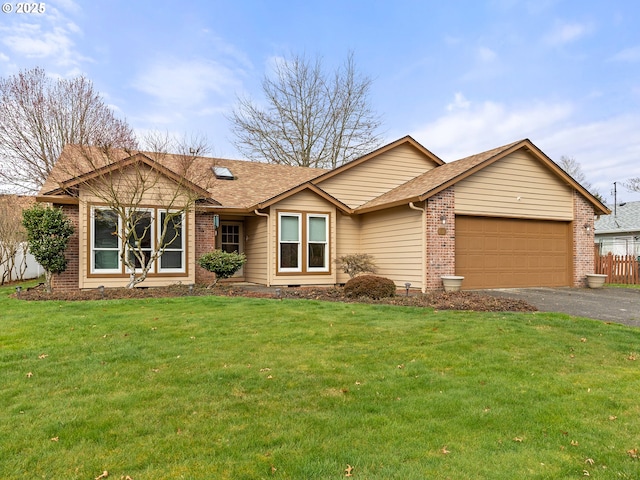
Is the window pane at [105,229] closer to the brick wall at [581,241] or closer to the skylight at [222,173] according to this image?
the skylight at [222,173]

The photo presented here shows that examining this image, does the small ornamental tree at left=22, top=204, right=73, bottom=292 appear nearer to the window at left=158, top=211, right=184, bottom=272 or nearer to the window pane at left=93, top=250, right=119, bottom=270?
the window pane at left=93, top=250, right=119, bottom=270

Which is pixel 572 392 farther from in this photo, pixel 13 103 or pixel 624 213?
pixel 624 213

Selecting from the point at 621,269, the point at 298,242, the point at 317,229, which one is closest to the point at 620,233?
the point at 621,269

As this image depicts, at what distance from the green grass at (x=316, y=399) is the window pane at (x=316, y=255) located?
7.21 meters

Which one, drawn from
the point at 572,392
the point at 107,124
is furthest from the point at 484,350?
the point at 107,124

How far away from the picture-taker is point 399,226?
45.3 feet

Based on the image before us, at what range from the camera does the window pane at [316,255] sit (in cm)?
1450

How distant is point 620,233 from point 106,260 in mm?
26632

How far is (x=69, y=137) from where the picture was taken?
23125 mm

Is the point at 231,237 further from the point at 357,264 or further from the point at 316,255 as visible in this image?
the point at 357,264

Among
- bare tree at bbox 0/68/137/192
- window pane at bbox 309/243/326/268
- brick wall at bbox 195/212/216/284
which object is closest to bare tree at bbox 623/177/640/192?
window pane at bbox 309/243/326/268

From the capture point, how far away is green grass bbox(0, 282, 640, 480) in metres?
2.97

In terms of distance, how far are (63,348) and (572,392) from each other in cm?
591

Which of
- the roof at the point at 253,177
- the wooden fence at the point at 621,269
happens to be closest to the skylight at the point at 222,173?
the roof at the point at 253,177
